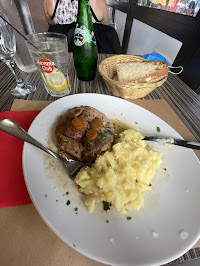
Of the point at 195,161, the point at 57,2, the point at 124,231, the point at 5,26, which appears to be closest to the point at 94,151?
the point at 124,231

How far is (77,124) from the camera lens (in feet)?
4.31

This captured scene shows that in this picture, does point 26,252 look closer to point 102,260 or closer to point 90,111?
point 102,260

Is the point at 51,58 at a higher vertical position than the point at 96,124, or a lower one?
higher

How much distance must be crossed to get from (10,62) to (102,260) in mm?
2036

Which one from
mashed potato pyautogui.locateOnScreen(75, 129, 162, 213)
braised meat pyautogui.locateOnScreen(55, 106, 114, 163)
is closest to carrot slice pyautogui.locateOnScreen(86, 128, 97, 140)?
braised meat pyautogui.locateOnScreen(55, 106, 114, 163)

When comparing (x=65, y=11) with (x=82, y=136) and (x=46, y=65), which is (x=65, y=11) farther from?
(x=82, y=136)

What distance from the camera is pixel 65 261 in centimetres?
81

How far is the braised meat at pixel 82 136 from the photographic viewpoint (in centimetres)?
130

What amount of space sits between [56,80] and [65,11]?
3.30 metres

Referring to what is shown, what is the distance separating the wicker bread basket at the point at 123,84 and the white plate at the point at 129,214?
0.79 m

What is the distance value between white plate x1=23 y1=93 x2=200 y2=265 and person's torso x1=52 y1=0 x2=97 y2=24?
4038mm

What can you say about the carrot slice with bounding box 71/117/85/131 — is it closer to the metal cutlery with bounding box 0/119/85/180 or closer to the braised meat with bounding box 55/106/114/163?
the braised meat with bounding box 55/106/114/163

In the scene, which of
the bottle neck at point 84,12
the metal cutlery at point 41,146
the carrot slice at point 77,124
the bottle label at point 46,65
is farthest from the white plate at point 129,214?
the bottle neck at point 84,12

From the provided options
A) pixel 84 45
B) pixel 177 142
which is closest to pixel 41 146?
pixel 177 142
